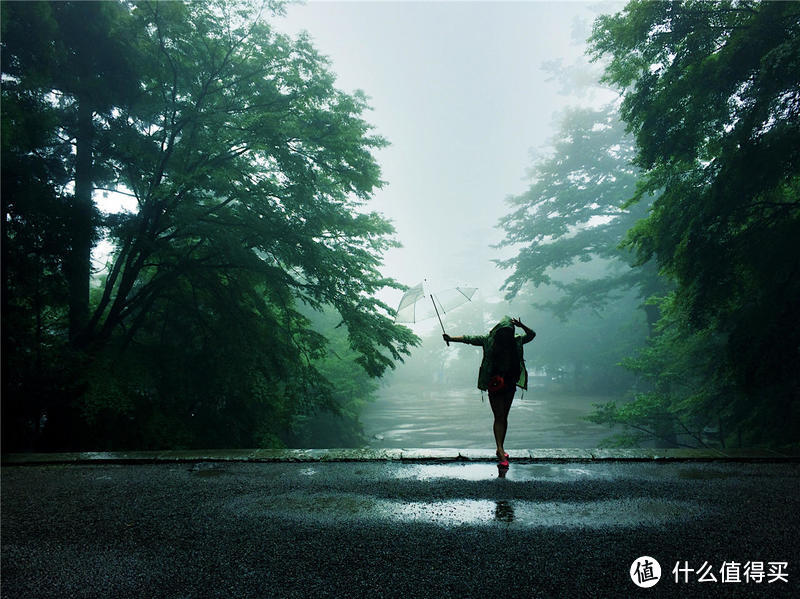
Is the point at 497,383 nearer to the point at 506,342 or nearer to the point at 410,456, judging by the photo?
the point at 506,342

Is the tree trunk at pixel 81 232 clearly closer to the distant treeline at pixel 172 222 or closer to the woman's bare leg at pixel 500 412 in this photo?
the distant treeline at pixel 172 222

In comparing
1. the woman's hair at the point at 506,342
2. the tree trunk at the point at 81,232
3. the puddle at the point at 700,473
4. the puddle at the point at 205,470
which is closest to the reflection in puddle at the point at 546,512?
the puddle at the point at 700,473

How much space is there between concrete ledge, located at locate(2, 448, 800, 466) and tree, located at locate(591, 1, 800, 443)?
1800 millimetres

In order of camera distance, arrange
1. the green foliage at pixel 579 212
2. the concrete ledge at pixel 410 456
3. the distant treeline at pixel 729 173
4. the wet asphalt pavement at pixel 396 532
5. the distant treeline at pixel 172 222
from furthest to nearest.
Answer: the green foliage at pixel 579 212, the distant treeline at pixel 172 222, the distant treeline at pixel 729 173, the concrete ledge at pixel 410 456, the wet asphalt pavement at pixel 396 532

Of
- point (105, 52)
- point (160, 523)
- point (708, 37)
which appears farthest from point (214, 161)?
point (708, 37)

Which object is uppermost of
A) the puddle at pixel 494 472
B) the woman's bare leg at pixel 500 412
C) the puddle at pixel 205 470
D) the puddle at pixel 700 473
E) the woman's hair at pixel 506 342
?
the woman's hair at pixel 506 342

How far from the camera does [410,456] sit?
18.8 ft

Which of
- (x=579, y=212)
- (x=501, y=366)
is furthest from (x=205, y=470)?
(x=579, y=212)

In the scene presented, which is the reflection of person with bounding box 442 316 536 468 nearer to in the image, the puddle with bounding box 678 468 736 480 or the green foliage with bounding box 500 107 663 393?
the puddle with bounding box 678 468 736 480

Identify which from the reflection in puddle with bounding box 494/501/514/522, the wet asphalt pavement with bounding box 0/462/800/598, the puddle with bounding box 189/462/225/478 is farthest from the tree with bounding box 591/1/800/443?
the puddle with bounding box 189/462/225/478

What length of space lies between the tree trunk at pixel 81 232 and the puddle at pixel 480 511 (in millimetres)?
6678

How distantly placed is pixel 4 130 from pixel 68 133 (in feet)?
10.2

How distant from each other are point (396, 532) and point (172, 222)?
8419 millimetres

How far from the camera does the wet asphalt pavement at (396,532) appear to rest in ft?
8.42
